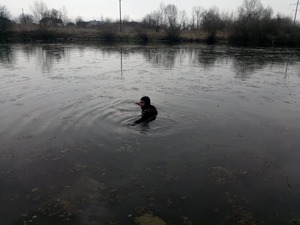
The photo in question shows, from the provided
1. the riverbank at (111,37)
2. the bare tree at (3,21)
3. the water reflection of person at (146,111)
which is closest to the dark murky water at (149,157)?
the water reflection of person at (146,111)

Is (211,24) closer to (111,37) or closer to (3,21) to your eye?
(111,37)

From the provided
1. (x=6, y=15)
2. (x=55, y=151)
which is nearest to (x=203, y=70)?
(x=55, y=151)

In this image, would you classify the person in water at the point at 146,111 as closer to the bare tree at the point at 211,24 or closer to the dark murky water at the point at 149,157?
the dark murky water at the point at 149,157

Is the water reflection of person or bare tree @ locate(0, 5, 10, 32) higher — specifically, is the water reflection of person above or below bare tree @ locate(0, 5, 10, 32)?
below

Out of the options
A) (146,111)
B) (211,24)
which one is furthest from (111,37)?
(146,111)

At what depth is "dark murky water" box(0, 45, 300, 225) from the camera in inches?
242

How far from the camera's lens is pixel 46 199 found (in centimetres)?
641

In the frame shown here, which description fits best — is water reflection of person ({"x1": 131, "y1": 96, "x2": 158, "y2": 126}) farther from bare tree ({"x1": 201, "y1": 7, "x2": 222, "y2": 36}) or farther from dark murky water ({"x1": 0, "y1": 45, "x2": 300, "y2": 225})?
bare tree ({"x1": 201, "y1": 7, "x2": 222, "y2": 36})

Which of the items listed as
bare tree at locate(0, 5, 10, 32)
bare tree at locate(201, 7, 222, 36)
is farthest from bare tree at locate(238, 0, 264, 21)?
bare tree at locate(0, 5, 10, 32)

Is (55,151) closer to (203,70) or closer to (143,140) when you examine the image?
(143,140)

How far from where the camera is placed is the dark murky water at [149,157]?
614cm

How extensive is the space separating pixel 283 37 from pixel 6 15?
6078 centimetres

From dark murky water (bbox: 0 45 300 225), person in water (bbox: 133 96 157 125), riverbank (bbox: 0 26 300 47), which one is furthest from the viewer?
riverbank (bbox: 0 26 300 47)

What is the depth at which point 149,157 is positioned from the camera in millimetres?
8391
